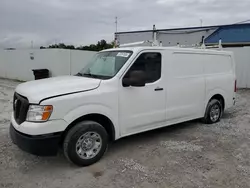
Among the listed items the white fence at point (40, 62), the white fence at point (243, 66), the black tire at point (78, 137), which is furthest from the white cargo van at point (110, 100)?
the white fence at point (40, 62)

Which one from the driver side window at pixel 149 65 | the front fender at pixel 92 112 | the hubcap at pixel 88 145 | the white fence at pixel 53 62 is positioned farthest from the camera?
the white fence at pixel 53 62

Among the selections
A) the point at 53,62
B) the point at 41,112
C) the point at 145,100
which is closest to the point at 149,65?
the point at 145,100

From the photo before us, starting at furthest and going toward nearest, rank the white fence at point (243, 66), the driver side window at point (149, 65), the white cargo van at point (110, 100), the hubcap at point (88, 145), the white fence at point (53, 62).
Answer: the white fence at point (53, 62) → the white fence at point (243, 66) → the driver side window at point (149, 65) → the hubcap at point (88, 145) → the white cargo van at point (110, 100)

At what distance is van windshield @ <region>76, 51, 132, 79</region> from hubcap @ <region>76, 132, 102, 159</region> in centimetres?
104

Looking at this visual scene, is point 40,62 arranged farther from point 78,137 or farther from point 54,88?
point 78,137

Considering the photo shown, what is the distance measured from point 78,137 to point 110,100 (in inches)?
31.6

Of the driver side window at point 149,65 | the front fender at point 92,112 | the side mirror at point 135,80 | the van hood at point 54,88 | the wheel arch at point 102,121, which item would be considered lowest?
the wheel arch at point 102,121

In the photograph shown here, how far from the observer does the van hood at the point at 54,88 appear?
365 centimetres

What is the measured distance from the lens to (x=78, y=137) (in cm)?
382

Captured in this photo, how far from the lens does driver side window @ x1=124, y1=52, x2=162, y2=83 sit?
4637 millimetres

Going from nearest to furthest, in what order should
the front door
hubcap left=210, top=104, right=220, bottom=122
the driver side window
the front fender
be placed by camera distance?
1. the front fender
2. the front door
3. the driver side window
4. hubcap left=210, top=104, right=220, bottom=122

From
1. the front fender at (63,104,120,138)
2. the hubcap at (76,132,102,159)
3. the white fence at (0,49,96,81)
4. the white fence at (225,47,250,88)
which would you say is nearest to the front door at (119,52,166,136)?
the front fender at (63,104,120,138)

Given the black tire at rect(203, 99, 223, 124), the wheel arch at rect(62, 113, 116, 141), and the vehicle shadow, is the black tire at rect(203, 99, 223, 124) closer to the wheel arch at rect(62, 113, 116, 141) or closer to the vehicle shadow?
the vehicle shadow

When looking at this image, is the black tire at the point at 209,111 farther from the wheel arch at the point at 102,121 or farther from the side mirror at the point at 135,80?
the wheel arch at the point at 102,121
